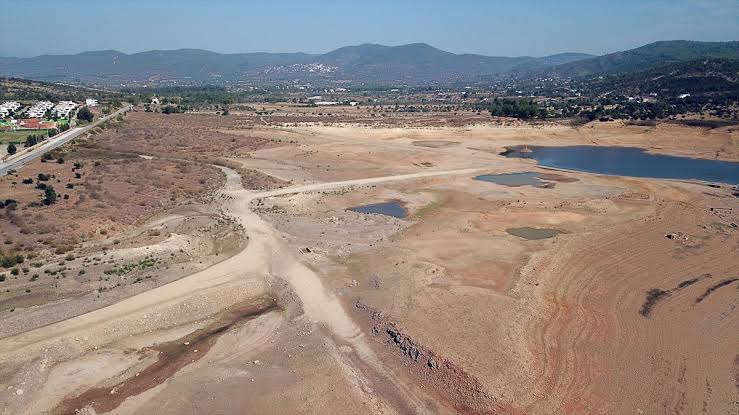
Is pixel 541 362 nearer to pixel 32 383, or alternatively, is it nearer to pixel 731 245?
pixel 32 383

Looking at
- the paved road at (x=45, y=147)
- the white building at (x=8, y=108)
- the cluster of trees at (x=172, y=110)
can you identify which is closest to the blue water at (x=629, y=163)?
the paved road at (x=45, y=147)

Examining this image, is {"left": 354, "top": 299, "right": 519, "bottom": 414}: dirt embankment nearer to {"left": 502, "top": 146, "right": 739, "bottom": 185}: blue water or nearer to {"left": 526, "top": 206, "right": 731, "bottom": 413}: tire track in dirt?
{"left": 526, "top": 206, "right": 731, "bottom": 413}: tire track in dirt

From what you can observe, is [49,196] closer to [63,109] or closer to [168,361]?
[168,361]

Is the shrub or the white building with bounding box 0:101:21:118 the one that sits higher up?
the white building with bounding box 0:101:21:118

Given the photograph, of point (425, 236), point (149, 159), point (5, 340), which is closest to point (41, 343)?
point (5, 340)

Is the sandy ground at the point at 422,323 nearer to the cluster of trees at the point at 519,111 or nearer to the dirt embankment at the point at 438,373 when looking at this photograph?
the dirt embankment at the point at 438,373

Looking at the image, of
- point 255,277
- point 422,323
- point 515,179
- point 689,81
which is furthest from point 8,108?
point 689,81

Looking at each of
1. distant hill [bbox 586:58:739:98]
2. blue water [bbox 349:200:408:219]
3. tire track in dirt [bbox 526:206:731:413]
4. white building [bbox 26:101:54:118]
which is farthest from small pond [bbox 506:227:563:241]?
distant hill [bbox 586:58:739:98]
